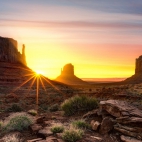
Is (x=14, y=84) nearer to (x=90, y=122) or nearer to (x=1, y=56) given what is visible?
(x=1, y=56)

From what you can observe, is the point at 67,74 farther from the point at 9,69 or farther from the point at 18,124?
the point at 18,124

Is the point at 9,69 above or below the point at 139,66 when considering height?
below

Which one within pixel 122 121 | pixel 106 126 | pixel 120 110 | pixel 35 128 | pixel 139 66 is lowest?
pixel 35 128

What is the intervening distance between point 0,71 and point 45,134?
74.3m

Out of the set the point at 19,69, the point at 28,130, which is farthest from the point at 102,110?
the point at 19,69

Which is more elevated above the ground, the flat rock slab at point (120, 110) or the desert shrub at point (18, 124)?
the flat rock slab at point (120, 110)

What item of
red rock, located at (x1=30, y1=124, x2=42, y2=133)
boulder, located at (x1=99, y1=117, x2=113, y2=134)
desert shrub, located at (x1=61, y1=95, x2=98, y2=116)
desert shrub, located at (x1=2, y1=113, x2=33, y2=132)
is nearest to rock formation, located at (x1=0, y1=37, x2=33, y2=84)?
desert shrub, located at (x1=61, y1=95, x2=98, y2=116)

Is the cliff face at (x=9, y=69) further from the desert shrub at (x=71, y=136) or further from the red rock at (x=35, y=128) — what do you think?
the desert shrub at (x=71, y=136)

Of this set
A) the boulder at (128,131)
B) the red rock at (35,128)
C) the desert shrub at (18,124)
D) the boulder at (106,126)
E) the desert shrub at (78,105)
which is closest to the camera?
the boulder at (128,131)

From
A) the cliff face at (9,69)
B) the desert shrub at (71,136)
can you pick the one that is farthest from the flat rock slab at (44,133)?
the cliff face at (9,69)

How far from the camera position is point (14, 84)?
2798 inches

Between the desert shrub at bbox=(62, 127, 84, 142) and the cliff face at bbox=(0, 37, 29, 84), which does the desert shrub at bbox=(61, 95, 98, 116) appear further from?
the cliff face at bbox=(0, 37, 29, 84)

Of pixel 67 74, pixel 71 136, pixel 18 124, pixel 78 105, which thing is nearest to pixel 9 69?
pixel 78 105

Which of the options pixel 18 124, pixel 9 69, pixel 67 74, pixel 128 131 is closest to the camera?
pixel 128 131
